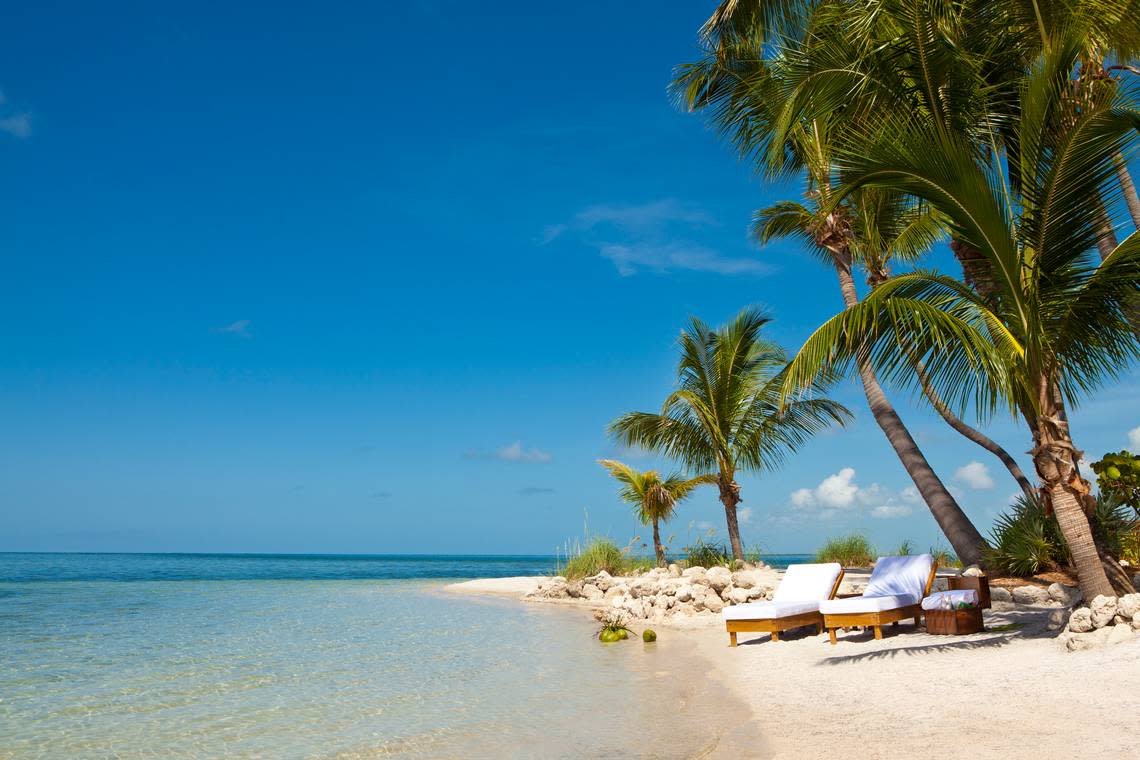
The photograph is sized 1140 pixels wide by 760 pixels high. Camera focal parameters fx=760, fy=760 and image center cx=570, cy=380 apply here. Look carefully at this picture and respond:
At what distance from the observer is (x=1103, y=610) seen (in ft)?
19.9

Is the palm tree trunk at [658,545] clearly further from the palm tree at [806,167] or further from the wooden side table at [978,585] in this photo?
the wooden side table at [978,585]

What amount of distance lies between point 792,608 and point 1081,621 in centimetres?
327

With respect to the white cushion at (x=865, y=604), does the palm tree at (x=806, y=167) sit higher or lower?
higher

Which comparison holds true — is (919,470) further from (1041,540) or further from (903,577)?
(903,577)

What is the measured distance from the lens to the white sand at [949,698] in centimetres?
418

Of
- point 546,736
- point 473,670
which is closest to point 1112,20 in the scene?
point 546,736

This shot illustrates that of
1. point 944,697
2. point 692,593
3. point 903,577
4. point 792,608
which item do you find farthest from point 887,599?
point 692,593

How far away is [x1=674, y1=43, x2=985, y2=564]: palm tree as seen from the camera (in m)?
11.6

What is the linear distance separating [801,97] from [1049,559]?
7356 millimetres

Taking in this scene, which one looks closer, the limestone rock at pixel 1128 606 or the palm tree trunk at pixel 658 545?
the limestone rock at pixel 1128 606

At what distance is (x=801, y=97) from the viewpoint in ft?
26.8

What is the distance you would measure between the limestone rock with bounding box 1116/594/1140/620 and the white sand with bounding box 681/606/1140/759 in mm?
412

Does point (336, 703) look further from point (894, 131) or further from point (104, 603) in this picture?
point (104, 603)

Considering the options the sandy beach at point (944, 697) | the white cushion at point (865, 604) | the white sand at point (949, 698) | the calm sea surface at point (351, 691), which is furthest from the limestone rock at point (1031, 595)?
the calm sea surface at point (351, 691)
